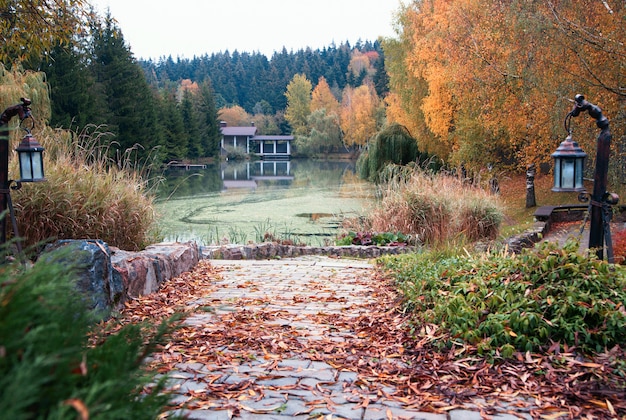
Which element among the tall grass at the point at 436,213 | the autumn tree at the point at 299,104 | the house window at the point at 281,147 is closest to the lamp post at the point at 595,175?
the tall grass at the point at 436,213

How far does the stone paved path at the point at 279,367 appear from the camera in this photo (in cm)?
206

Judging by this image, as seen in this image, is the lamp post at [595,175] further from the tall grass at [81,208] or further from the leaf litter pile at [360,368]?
the tall grass at [81,208]

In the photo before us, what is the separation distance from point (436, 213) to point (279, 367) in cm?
637

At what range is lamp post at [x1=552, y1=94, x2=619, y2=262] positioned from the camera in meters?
3.74

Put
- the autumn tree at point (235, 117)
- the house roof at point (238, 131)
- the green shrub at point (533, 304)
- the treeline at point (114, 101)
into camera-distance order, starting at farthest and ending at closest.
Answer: the autumn tree at point (235, 117), the house roof at point (238, 131), the treeline at point (114, 101), the green shrub at point (533, 304)

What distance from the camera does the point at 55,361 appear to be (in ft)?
2.67

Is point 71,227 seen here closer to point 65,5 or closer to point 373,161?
point 65,5

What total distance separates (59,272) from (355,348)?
78.4 inches

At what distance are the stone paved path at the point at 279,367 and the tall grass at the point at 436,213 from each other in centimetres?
422

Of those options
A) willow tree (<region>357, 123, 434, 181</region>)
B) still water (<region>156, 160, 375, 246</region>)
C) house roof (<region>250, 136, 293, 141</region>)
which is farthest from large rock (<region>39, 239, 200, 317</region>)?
house roof (<region>250, 136, 293, 141</region>)

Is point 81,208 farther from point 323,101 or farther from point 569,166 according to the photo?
point 323,101

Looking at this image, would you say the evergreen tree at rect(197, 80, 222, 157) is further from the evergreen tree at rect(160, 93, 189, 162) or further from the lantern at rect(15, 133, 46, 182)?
the lantern at rect(15, 133, 46, 182)

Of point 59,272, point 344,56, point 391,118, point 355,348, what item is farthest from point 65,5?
point 344,56

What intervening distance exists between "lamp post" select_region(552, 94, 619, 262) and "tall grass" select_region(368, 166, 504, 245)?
14.1 ft
